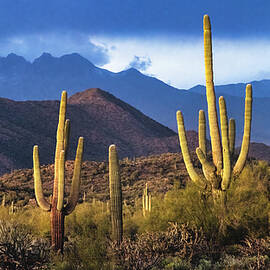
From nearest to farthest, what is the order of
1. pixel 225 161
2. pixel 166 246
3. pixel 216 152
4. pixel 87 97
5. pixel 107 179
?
pixel 166 246, pixel 225 161, pixel 216 152, pixel 107 179, pixel 87 97

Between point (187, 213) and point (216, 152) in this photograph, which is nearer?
point (187, 213)

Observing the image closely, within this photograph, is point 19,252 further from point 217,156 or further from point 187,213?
point 217,156

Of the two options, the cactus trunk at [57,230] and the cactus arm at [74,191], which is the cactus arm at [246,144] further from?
the cactus trunk at [57,230]

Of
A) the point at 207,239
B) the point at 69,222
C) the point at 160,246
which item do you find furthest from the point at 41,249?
the point at 69,222

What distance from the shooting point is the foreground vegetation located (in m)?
7.72

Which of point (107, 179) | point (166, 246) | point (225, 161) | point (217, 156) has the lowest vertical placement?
point (166, 246)

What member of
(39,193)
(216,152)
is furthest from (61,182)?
(216,152)

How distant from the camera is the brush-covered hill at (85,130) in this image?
197 ft

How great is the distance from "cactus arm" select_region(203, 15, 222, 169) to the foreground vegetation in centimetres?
111

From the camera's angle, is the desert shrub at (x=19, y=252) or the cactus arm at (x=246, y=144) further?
the cactus arm at (x=246, y=144)

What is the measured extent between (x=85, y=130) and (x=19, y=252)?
66.9 m

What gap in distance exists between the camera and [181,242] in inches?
373

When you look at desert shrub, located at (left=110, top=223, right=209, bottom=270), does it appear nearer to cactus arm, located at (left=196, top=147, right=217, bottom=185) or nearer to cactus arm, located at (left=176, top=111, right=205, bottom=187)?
cactus arm, located at (left=196, top=147, right=217, bottom=185)

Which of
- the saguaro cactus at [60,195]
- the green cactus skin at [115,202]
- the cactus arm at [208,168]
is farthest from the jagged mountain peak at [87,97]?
the cactus arm at [208,168]
